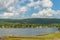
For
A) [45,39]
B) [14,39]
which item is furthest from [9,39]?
[45,39]

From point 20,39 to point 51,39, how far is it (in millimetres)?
4768

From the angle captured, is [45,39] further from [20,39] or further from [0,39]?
[0,39]

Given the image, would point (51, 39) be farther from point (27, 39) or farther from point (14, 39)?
point (14, 39)

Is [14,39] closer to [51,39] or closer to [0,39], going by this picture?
[0,39]

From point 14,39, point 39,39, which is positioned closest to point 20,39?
point 14,39

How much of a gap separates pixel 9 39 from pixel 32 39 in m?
3.55

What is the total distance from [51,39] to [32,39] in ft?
9.56

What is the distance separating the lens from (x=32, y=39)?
30500 mm

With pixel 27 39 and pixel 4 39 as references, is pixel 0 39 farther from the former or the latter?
pixel 27 39

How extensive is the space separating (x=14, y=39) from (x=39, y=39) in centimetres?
388

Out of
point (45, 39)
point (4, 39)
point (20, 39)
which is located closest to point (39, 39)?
point (45, 39)

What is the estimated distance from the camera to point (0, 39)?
29.8 m

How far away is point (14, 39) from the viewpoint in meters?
31.0

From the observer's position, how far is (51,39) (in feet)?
100
